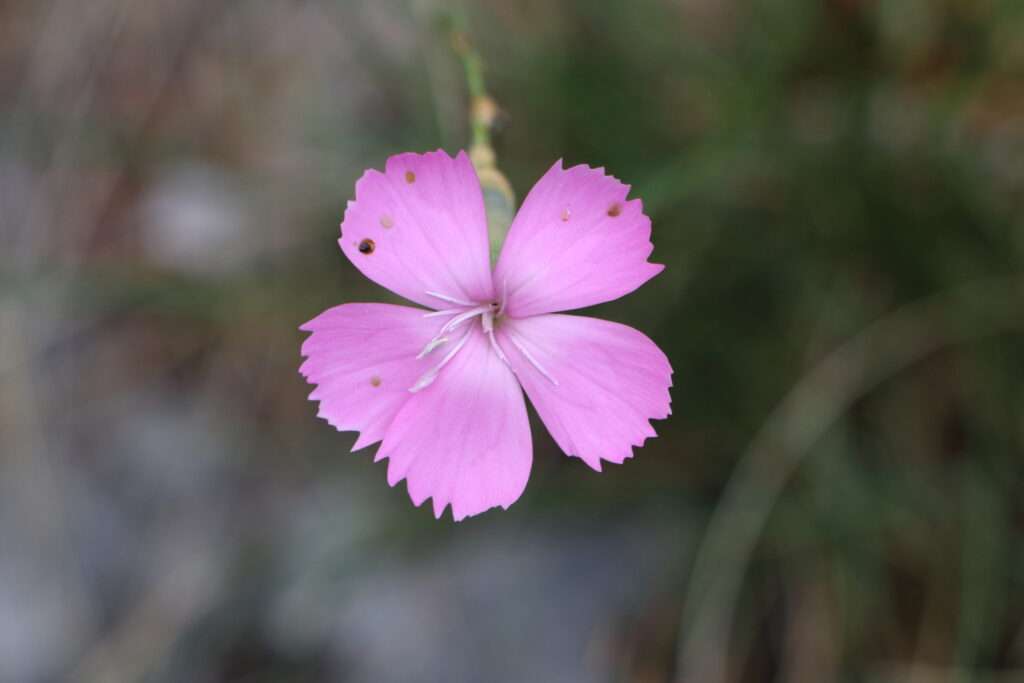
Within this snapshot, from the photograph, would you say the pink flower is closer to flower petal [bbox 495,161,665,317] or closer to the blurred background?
flower petal [bbox 495,161,665,317]

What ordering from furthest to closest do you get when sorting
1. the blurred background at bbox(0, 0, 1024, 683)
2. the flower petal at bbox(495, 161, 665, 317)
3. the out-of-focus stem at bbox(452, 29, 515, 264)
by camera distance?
1. the blurred background at bbox(0, 0, 1024, 683)
2. the out-of-focus stem at bbox(452, 29, 515, 264)
3. the flower petal at bbox(495, 161, 665, 317)


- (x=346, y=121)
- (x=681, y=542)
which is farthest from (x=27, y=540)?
(x=681, y=542)

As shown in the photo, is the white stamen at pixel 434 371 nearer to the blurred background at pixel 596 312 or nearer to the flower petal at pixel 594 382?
the flower petal at pixel 594 382

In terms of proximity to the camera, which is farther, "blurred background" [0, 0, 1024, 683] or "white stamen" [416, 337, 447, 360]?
"blurred background" [0, 0, 1024, 683]

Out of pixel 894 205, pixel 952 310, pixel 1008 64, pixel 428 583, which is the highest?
pixel 1008 64

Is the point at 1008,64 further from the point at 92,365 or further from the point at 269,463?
the point at 92,365

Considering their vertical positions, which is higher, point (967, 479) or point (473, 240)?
point (967, 479)

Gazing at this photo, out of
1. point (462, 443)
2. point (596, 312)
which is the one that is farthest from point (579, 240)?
point (596, 312)

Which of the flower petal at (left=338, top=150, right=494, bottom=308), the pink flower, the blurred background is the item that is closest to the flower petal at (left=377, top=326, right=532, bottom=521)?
the pink flower
